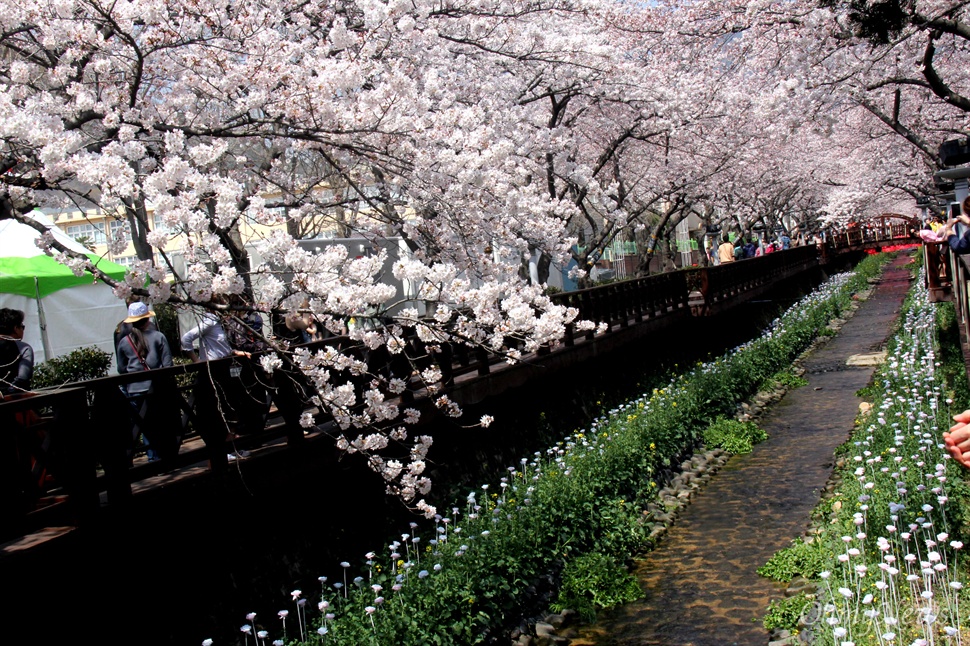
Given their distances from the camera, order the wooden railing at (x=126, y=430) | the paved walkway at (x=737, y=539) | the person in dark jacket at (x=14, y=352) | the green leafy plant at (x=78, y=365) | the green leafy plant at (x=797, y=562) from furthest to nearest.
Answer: the green leafy plant at (x=78, y=365)
the green leafy plant at (x=797, y=562)
the paved walkway at (x=737, y=539)
the person in dark jacket at (x=14, y=352)
the wooden railing at (x=126, y=430)

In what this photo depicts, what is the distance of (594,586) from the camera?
8539 mm

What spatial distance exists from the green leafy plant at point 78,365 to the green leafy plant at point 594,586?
9.23m

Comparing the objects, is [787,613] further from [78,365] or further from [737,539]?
[78,365]

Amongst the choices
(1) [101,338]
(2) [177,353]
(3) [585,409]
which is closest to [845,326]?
(3) [585,409]

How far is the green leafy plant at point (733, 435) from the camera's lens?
1361 cm

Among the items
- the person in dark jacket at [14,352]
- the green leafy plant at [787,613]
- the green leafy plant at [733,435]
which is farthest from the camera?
the green leafy plant at [733,435]

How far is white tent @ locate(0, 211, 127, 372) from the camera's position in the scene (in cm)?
1445

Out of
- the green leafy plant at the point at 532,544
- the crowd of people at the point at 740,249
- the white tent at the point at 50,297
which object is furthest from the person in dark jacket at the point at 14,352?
the crowd of people at the point at 740,249

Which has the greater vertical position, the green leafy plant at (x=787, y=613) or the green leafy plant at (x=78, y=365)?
the green leafy plant at (x=78, y=365)

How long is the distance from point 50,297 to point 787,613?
13.0 meters

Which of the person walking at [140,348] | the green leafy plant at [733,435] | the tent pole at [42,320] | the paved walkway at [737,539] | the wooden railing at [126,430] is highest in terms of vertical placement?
the tent pole at [42,320]

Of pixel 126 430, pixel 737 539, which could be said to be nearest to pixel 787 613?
pixel 737 539

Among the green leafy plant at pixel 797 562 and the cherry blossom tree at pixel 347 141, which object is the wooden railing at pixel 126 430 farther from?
the green leafy plant at pixel 797 562

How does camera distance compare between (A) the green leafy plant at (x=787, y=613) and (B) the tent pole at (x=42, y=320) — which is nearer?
(A) the green leafy plant at (x=787, y=613)
